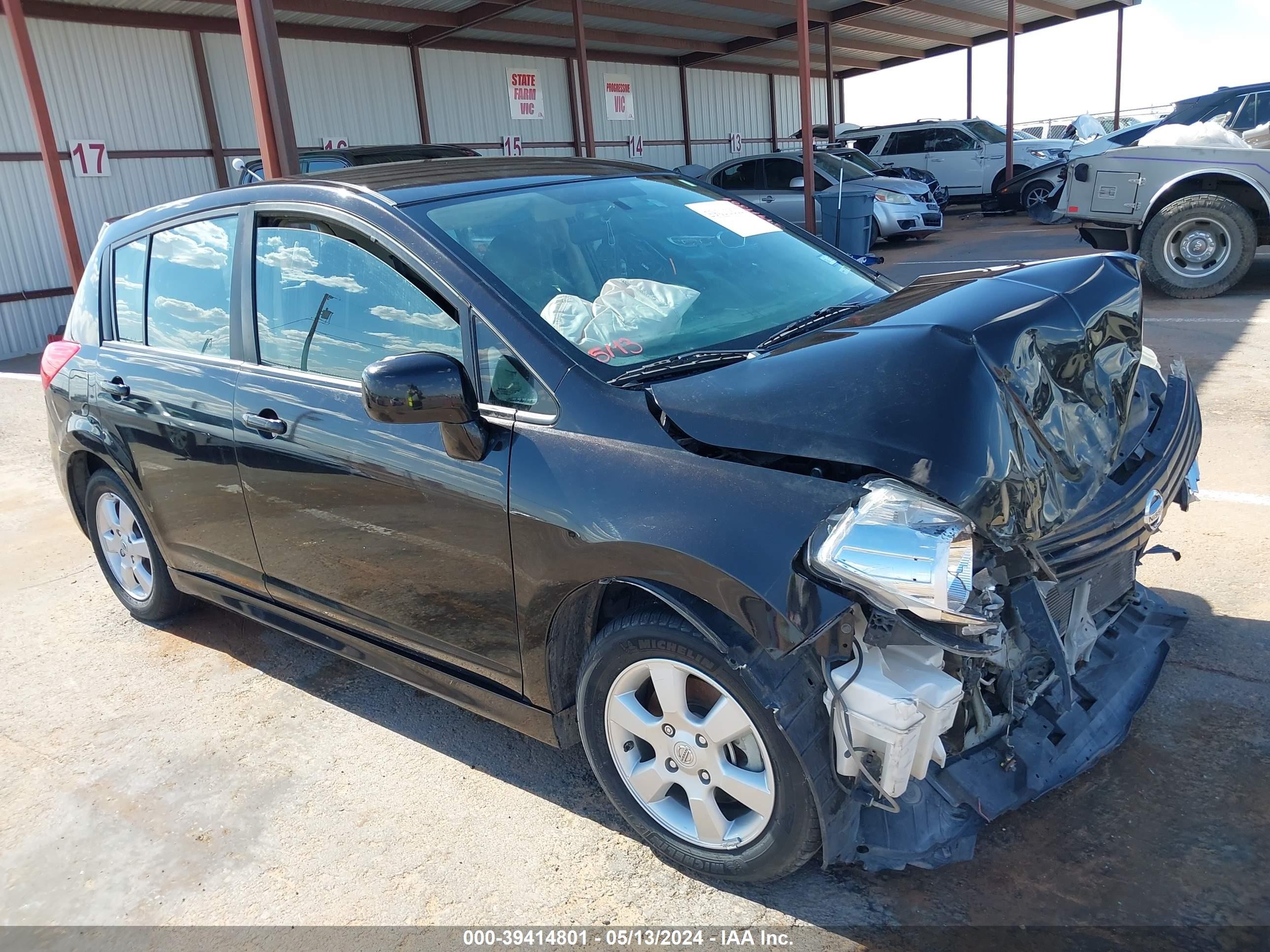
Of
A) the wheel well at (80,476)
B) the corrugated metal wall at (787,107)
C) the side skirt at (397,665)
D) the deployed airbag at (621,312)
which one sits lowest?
the side skirt at (397,665)

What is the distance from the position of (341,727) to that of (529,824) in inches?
38.1

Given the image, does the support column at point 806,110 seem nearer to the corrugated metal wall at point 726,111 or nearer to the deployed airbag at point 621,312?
the deployed airbag at point 621,312

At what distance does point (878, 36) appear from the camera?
78.0 feet

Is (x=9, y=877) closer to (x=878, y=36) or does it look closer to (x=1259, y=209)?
(x=1259, y=209)

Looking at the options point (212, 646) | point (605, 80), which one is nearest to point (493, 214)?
point (212, 646)

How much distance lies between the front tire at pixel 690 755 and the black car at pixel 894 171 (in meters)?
15.0

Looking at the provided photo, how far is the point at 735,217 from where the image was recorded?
345 cm

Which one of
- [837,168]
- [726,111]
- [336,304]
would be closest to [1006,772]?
[336,304]

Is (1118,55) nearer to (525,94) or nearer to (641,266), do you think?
(525,94)

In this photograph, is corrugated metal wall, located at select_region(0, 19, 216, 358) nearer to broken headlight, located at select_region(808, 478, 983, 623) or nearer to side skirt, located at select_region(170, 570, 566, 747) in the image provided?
side skirt, located at select_region(170, 570, 566, 747)

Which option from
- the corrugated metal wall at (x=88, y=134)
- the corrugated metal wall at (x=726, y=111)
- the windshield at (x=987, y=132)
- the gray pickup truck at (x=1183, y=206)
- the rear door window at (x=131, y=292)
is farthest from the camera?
the corrugated metal wall at (x=726, y=111)

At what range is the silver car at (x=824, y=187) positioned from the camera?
1446 cm

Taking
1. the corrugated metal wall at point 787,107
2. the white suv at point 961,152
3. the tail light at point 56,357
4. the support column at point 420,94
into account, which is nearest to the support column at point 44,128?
the tail light at point 56,357

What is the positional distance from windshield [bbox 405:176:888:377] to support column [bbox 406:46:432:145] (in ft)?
51.3
